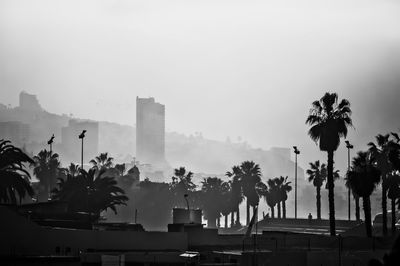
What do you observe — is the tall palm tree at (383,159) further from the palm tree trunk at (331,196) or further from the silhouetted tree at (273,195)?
the silhouetted tree at (273,195)

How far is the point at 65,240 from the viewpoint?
8138 cm

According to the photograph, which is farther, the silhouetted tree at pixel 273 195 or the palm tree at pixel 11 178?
the silhouetted tree at pixel 273 195

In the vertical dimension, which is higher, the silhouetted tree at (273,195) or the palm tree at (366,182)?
the silhouetted tree at (273,195)

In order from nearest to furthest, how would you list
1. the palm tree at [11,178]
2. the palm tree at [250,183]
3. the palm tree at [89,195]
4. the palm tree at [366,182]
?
the palm tree at [11,178]
the palm tree at [366,182]
the palm tree at [89,195]
the palm tree at [250,183]

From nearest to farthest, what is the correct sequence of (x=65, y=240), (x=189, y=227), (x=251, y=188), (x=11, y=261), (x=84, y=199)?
(x=11, y=261), (x=65, y=240), (x=189, y=227), (x=84, y=199), (x=251, y=188)

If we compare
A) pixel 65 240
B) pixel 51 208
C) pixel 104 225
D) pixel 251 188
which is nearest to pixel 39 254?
pixel 65 240

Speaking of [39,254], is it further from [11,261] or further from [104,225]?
[104,225]

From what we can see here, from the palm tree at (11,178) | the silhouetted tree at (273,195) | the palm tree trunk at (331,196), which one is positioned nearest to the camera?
the palm tree at (11,178)

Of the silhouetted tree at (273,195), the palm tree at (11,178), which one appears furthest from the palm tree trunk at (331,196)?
the silhouetted tree at (273,195)

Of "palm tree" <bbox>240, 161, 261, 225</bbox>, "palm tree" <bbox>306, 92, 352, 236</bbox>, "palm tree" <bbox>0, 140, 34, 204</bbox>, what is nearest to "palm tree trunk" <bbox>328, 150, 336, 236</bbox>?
"palm tree" <bbox>306, 92, 352, 236</bbox>

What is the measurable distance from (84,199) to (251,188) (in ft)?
257

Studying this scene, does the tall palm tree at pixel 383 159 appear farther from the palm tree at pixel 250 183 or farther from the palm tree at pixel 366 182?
the palm tree at pixel 250 183

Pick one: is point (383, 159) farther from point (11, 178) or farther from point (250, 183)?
point (250, 183)

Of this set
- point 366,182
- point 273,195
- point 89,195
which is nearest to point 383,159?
point 366,182
